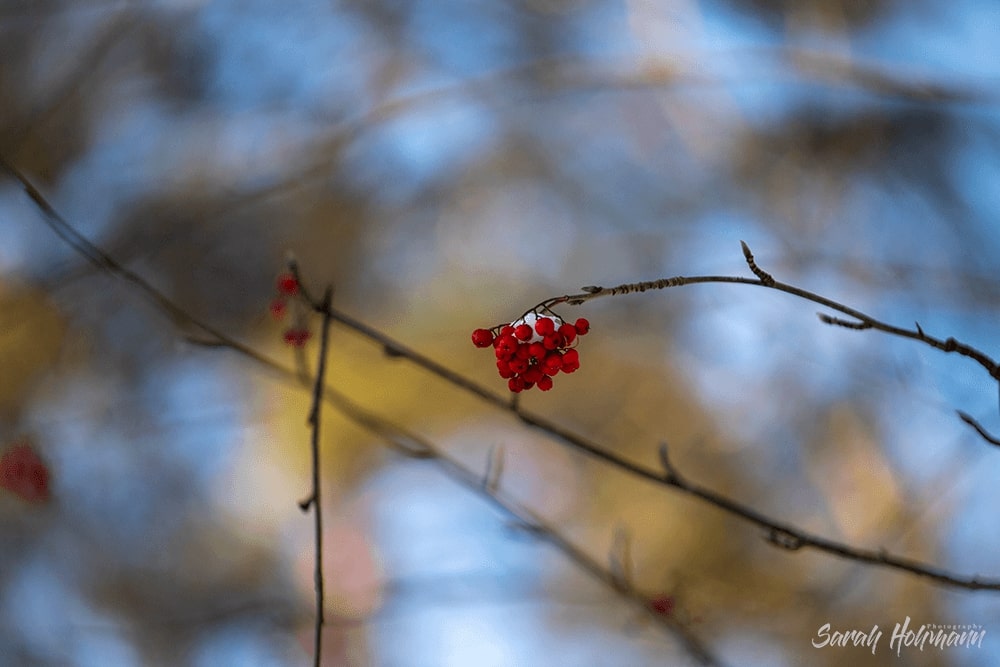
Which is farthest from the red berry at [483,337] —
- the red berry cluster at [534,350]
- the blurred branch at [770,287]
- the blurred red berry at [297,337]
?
the blurred red berry at [297,337]

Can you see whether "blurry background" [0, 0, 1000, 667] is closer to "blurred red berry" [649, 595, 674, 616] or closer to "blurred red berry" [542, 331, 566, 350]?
"blurred red berry" [649, 595, 674, 616]

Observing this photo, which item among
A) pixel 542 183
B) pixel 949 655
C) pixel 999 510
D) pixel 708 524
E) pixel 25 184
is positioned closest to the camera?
pixel 25 184

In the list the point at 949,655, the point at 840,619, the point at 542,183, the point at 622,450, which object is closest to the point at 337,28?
the point at 542,183

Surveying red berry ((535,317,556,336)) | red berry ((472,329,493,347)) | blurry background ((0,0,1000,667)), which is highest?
blurry background ((0,0,1000,667))

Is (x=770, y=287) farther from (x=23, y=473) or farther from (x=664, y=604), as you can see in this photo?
(x=23, y=473)

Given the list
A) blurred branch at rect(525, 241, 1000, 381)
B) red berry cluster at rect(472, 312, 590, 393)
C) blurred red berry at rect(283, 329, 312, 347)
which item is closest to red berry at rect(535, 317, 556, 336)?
red berry cluster at rect(472, 312, 590, 393)

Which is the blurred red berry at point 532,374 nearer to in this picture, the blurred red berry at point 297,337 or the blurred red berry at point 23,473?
the blurred red berry at point 297,337

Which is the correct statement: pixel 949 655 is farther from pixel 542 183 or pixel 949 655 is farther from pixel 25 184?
pixel 25 184
